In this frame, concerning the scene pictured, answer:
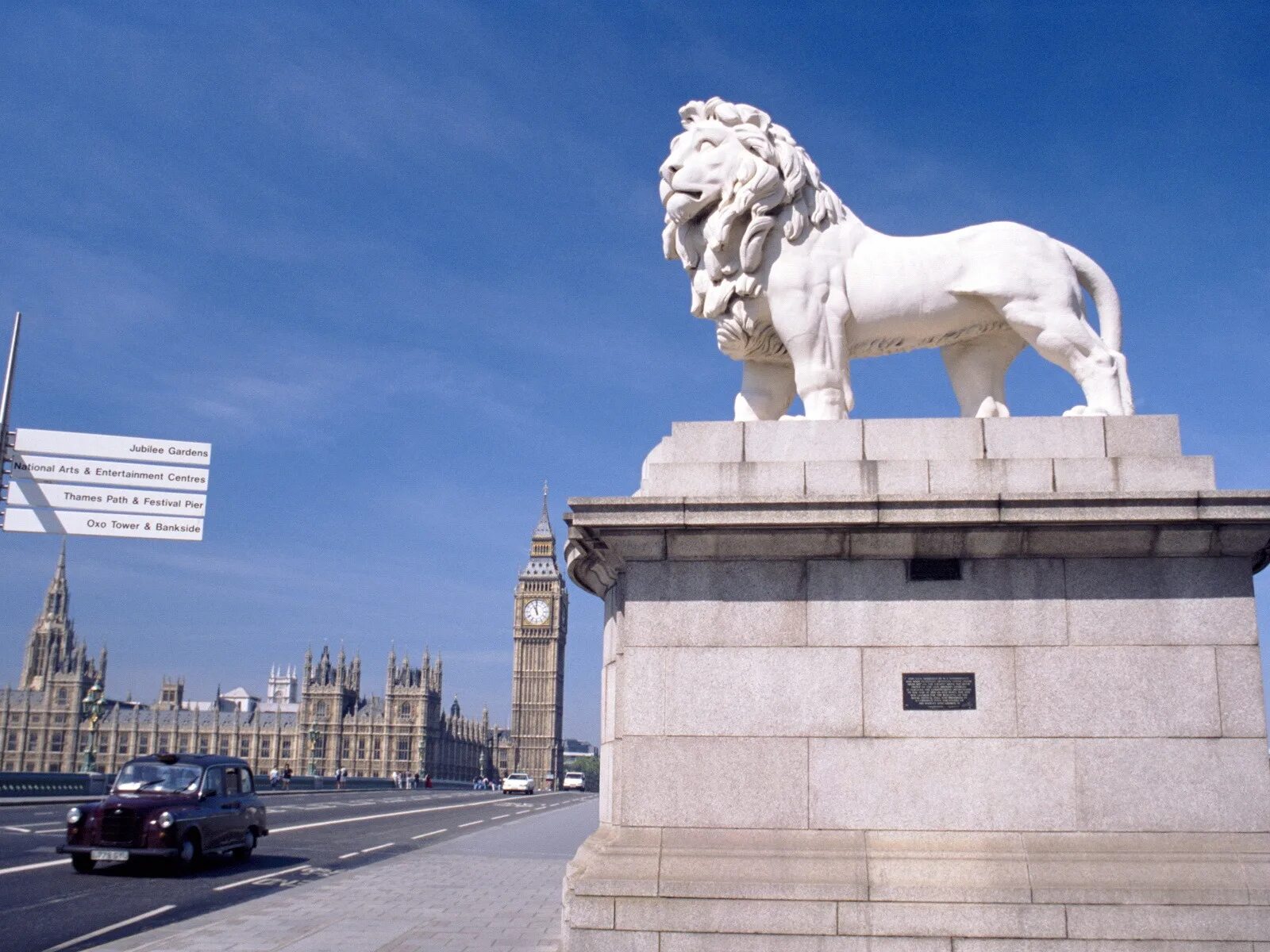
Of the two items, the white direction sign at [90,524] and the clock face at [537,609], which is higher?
the clock face at [537,609]

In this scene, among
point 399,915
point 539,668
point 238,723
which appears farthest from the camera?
point 539,668

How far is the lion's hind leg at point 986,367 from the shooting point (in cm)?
851

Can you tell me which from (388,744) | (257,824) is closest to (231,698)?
(388,744)

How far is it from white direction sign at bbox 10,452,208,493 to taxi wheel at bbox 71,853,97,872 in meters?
7.63

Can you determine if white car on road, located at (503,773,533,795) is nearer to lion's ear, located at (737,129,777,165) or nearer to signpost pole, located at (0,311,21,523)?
signpost pole, located at (0,311,21,523)

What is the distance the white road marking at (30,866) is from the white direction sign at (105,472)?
23.1 ft

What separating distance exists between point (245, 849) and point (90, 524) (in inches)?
287

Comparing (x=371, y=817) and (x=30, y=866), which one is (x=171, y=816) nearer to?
(x=30, y=866)

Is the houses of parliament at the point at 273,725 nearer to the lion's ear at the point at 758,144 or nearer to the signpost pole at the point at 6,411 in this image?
the signpost pole at the point at 6,411

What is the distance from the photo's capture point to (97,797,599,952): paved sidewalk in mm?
9711

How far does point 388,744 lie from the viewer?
13712cm

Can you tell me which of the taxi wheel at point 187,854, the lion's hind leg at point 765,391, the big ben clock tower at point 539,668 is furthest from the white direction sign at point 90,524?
the big ben clock tower at point 539,668

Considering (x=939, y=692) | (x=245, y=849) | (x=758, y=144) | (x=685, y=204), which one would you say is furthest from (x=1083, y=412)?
(x=245, y=849)

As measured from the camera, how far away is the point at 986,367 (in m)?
8.54
